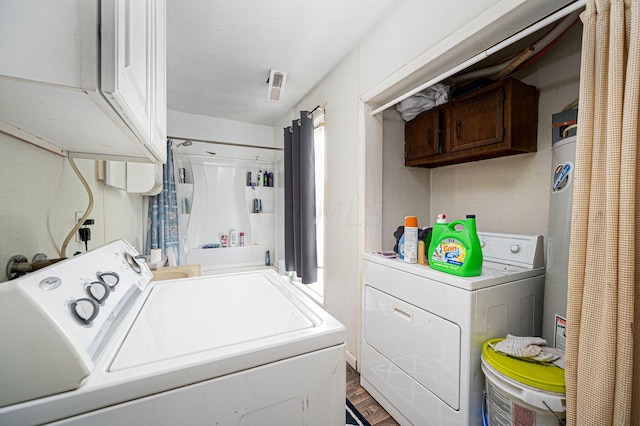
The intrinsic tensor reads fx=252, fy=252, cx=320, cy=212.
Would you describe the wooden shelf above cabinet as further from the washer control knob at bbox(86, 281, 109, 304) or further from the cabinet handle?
the washer control knob at bbox(86, 281, 109, 304)

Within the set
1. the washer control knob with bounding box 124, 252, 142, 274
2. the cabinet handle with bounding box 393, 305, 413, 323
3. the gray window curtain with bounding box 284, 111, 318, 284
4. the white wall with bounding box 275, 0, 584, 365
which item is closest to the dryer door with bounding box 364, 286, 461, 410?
the cabinet handle with bounding box 393, 305, 413, 323

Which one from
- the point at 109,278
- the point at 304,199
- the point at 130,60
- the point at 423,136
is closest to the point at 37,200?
the point at 109,278

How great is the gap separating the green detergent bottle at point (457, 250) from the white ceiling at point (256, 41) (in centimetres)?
151

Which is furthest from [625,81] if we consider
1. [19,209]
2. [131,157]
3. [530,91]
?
[19,209]

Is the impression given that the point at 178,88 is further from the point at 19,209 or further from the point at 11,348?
the point at 11,348

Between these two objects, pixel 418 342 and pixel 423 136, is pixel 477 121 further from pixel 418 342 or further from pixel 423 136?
pixel 418 342

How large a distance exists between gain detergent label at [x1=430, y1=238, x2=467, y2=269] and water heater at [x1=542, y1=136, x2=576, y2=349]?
1.46 ft

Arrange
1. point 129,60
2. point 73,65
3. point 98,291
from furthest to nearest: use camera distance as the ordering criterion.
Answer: point 98,291 < point 129,60 < point 73,65

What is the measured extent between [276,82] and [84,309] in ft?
8.05

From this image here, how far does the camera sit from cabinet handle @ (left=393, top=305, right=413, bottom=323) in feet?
4.84

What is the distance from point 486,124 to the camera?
158 cm

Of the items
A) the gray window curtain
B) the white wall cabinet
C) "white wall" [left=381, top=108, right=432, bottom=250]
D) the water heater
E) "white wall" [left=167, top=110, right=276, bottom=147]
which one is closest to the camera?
the white wall cabinet

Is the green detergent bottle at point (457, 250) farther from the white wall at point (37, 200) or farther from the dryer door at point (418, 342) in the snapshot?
the white wall at point (37, 200)

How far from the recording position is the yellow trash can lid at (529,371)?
3.17ft
